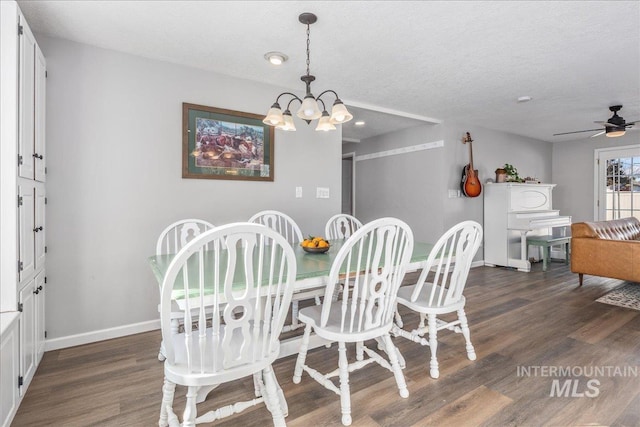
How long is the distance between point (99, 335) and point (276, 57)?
2591mm

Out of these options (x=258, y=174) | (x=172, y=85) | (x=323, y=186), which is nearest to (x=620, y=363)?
(x=323, y=186)

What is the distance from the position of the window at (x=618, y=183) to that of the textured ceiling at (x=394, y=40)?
8.75 ft

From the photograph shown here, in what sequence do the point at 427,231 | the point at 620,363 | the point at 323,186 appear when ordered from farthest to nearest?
the point at 427,231 → the point at 323,186 → the point at 620,363

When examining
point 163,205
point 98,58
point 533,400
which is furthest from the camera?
point 163,205

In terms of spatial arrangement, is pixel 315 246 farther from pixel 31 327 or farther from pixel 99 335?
pixel 99 335

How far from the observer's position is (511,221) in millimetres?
5098

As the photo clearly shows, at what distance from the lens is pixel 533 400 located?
1771 millimetres

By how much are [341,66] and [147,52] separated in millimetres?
1606

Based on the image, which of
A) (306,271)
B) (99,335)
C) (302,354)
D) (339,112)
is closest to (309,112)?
(339,112)

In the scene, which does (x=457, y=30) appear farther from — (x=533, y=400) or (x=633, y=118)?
(x=633, y=118)

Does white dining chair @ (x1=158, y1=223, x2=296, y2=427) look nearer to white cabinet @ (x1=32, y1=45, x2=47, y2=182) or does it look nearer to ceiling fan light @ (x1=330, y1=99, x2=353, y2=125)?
ceiling fan light @ (x1=330, y1=99, x2=353, y2=125)

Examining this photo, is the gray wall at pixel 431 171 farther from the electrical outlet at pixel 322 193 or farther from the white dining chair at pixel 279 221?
the white dining chair at pixel 279 221

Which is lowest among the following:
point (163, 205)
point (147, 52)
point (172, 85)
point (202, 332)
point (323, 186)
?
point (202, 332)

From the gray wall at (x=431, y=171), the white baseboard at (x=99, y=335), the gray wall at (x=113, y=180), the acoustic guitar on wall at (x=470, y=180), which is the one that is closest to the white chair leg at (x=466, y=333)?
the gray wall at (x=113, y=180)
